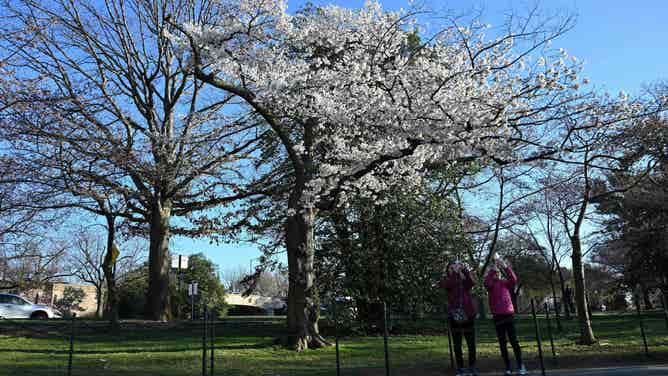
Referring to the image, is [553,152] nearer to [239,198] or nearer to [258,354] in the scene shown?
[258,354]

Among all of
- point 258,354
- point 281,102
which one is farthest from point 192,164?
point 258,354

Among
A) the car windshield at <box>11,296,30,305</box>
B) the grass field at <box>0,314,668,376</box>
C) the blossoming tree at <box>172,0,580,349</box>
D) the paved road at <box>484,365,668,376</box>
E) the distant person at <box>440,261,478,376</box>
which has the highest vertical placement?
the blossoming tree at <box>172,0,580,349</box>

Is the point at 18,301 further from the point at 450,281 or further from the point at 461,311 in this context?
the point at 461,311

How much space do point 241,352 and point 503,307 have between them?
573cm

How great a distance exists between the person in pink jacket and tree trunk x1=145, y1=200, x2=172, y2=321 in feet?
44.8

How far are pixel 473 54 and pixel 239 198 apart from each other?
11563 mm

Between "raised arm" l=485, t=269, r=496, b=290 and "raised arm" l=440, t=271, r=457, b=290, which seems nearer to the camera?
"raised arm" l=485, t=269, r=496, b=290

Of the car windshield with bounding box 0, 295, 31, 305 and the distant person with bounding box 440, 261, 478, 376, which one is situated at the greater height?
the car windshield with bounding box 0, 295, 31, 305

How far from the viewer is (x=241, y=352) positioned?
1076cm

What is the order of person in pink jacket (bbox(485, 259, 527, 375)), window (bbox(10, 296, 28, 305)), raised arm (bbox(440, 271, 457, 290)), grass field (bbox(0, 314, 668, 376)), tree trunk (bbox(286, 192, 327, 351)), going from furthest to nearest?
window (bbox(10, 296, 28, 305)) → tree trunk (bbox(286, 192, 327, 351)) → grass field (bbox(0, 314, 668, 376)) → raised arm (bbox(440, 271, 457, 290)) → person in pink jacket (bbox(485, 259, 527, 375))

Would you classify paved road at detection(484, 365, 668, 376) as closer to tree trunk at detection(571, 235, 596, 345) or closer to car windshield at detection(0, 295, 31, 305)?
tree trunk at detection(571, 235, 596, 345)

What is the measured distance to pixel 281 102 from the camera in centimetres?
1192

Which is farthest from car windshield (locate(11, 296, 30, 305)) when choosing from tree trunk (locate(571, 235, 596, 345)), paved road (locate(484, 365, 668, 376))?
tree trunk (locate(571, 235, 596, 345))

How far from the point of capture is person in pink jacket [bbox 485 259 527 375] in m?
7.95
